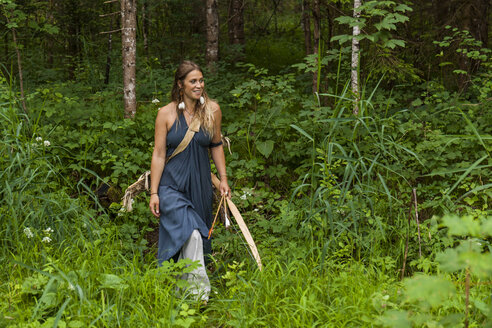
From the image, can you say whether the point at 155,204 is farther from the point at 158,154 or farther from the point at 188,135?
the point at 188,135

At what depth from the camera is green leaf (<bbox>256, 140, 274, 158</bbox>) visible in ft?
18.8

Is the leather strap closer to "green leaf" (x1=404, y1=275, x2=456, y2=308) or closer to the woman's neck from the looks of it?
the woman's neck

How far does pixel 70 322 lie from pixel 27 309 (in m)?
0.46

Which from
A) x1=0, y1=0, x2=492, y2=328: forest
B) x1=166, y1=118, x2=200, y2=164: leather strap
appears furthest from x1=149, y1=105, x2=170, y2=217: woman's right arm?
x1=0, y1=0, x2=492, y2=328: forest

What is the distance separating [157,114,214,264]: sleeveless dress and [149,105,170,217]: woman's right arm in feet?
0.14

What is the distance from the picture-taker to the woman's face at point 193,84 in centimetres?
385

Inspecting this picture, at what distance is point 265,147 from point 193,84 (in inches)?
82.8

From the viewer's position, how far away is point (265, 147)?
19.0 ft

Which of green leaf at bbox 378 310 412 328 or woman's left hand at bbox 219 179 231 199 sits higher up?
green leaf at bbox 378 310 412 328

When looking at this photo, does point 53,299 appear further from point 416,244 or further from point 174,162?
point 416,244

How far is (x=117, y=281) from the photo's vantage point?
3201mm

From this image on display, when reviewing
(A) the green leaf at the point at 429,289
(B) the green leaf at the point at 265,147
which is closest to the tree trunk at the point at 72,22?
(B) the green leaf at the point at 265,147

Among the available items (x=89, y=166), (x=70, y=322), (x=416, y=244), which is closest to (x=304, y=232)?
(x=416, y=244)

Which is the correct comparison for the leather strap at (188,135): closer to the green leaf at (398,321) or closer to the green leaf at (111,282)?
the green leaf at (111,282)
